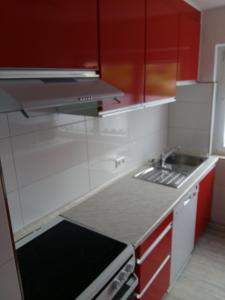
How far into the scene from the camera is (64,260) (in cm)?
120

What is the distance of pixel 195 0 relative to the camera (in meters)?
2.05

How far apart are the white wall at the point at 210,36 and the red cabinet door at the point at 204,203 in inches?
41.4

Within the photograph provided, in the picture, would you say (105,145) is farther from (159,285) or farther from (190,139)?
(190,139)

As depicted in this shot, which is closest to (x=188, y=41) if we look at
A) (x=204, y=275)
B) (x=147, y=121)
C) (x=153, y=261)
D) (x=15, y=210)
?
(x=147, y=121)

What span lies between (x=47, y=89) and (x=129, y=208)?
1051 millimetres

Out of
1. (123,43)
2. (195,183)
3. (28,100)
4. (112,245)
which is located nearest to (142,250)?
(112,245)

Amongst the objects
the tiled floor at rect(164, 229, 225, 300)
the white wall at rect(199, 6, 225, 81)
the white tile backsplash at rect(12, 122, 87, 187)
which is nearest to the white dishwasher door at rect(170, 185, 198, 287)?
the tiled floor at rect(164, 229, 225, 300)

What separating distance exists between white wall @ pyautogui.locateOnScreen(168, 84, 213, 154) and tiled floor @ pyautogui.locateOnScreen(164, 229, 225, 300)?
1000 millimetres

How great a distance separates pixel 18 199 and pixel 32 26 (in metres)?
0.89

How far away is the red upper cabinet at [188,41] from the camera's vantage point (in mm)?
2010

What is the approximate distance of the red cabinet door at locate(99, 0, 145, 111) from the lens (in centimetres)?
123

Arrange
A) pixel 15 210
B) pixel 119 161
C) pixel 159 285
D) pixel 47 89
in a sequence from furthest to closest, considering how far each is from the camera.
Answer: pixel 119 161 < pixel 159 285 < pixel 15 210 < pixel 47 89

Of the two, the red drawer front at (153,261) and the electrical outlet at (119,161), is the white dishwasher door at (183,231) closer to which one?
the red drawer front at (153,261)

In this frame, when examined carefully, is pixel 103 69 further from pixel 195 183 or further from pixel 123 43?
pixel 195 183
